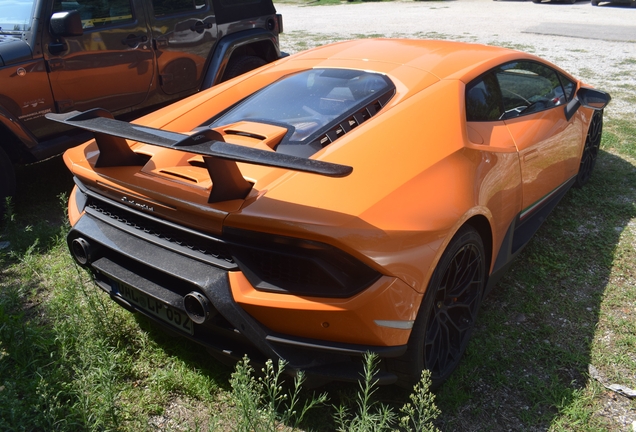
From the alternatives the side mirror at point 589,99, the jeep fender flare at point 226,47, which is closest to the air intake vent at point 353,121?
the side mirror at point 589,99

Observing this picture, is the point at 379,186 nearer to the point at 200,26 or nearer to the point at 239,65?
the point at 200,26

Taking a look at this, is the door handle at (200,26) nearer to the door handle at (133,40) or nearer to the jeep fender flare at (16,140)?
the door handle at (133,40)

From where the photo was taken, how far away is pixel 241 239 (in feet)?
6.92

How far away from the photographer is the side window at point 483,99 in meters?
2.96

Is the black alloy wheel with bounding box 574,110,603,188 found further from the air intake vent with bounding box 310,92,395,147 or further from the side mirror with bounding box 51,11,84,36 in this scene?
the side mirror with bounding box 51,11,84,36

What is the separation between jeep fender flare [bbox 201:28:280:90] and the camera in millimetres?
5578

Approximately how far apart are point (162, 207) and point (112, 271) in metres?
0.44

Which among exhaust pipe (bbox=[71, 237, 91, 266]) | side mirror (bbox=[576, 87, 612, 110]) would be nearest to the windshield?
exhaust pipe (bbox=[71, 237, 91, 266])

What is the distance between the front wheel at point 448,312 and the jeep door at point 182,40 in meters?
3.69

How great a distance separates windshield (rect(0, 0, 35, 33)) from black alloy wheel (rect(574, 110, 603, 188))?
14.9 feet

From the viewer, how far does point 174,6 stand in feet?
17.4

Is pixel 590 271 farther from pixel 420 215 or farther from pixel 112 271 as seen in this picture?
pixel 112 271

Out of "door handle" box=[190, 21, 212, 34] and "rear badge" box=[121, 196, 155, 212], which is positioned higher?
"door handle" box=[190, 21, 212, 34]

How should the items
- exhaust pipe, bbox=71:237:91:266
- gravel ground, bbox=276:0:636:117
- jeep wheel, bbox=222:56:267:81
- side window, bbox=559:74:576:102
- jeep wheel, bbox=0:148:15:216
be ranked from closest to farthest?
exhaust pipe, bbox=71:237:91:266 < side window, bbox=559:74:576:102 < jeep wheel, bbox=0:148:15:216 < jeep wheel, bbox=222:56:267:81 < gravel ground, bbox=276:0:636:117
